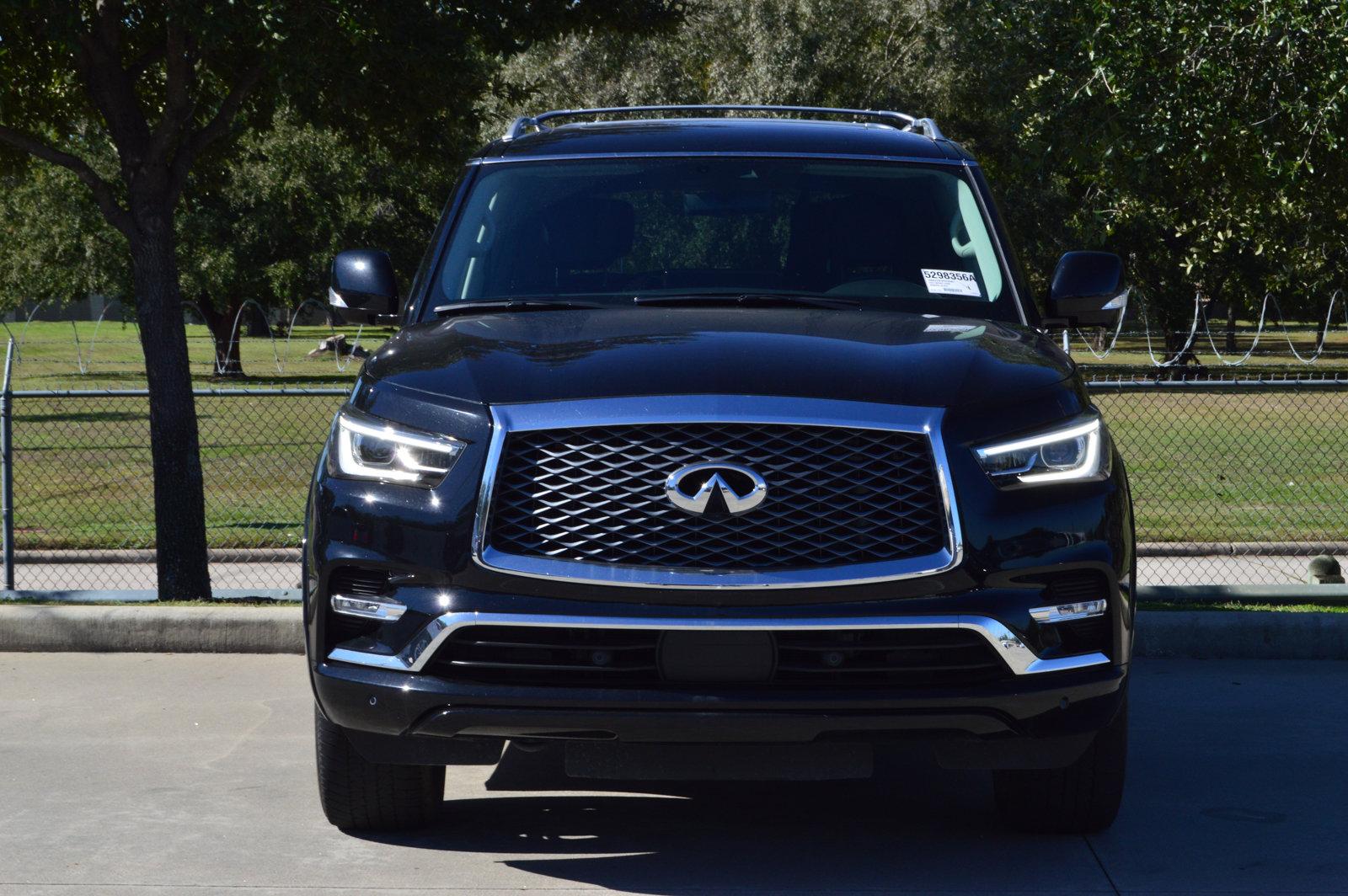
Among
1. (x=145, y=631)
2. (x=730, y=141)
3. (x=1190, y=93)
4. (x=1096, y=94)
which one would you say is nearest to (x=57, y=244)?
(x=1096, y=94)

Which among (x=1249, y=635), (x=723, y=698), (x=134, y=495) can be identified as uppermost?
(x=723, y=698)

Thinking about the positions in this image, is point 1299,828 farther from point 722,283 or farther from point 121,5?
point 121,5

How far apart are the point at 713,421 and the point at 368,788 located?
1.54 meters

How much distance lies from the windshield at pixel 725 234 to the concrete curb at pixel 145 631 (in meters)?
2.77

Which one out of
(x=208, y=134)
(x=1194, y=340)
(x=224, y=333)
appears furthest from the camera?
(x=1194, y=340)

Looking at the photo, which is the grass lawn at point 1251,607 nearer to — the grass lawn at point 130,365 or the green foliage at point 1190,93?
the green foliage at point 1190,93

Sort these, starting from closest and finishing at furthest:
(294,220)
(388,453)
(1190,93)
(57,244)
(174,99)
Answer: (388,453)
(174,99)
(1190,93)
(294,220)
(57,244)

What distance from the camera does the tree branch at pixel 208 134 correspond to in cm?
860

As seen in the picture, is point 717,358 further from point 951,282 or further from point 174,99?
point 174,99

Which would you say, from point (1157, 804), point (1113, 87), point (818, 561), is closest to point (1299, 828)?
point (1157, 804)

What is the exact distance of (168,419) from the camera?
8.45 meters

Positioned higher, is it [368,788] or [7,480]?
[368,788]

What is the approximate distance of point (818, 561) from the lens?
3754 millimetres

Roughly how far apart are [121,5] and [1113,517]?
6435mm
